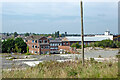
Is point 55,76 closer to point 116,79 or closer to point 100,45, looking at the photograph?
point 116,79

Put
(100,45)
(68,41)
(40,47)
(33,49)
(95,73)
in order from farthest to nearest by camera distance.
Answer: (68,41) < (100,45) < (33,49) < (40,47) < (95,73)

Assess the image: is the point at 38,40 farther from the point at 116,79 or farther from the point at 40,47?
the point at 116,79

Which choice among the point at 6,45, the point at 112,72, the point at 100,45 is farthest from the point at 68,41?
the point at 112,72

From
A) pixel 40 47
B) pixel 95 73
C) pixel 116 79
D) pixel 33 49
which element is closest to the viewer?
pixel 116 79

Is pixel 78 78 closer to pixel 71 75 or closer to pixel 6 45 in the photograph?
pixel 71 75

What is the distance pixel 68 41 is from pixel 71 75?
44848mm

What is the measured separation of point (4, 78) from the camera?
6129 millimetres

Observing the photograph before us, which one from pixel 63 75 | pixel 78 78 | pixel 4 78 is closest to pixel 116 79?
pixel 78 78

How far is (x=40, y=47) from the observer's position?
33.8m

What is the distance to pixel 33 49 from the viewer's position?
36.8 meters

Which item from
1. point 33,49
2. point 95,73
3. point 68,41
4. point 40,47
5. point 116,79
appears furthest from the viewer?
point 68,41

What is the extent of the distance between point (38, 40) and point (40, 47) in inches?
67.2

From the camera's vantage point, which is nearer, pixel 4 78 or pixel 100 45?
pixel 4 78

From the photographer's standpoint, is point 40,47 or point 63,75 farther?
point 40,47
